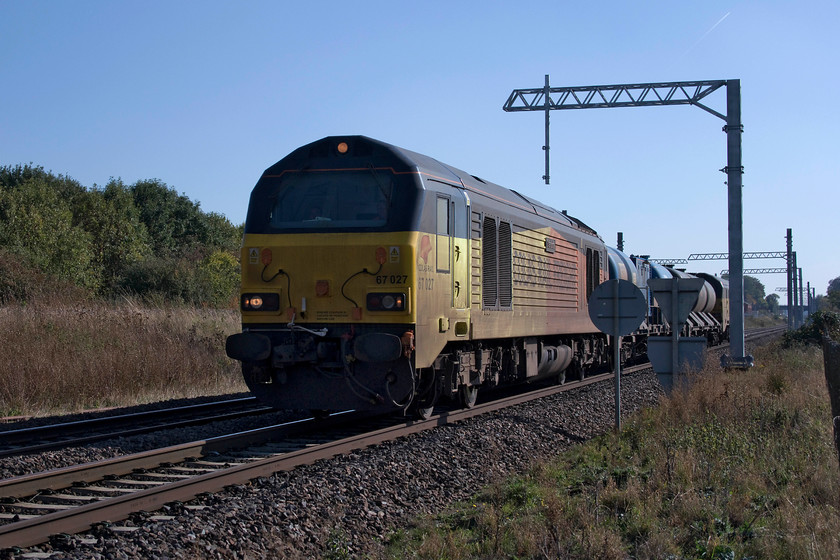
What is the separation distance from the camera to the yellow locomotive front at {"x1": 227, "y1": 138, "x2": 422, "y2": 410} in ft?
31.2

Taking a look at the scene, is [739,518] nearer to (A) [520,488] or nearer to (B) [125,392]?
(A) [520,488]

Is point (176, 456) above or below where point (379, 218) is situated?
below

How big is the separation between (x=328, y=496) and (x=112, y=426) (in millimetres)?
5171

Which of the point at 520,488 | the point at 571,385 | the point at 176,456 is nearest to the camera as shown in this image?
the point at 520,488

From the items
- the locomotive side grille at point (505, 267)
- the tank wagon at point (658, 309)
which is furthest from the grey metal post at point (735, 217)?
the locomotive side grille at point (505, 267)

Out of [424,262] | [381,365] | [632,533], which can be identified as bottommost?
[632,533]

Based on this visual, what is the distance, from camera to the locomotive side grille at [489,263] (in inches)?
453

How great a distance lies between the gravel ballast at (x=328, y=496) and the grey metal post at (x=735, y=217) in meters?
6.41

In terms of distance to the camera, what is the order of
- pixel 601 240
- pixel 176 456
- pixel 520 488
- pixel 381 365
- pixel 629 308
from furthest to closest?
pixel 601 240, pixel 629 308, pixel 381 365, pixel 176 456, pixel 520 488

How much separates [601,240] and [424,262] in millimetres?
10988

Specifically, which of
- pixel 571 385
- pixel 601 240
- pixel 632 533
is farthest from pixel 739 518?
pixel 601 240

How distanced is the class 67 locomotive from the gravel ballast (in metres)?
0.88

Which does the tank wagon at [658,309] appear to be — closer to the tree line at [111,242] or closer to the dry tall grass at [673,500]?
the dry tall grass at [673,500]

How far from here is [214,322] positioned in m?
20.4
